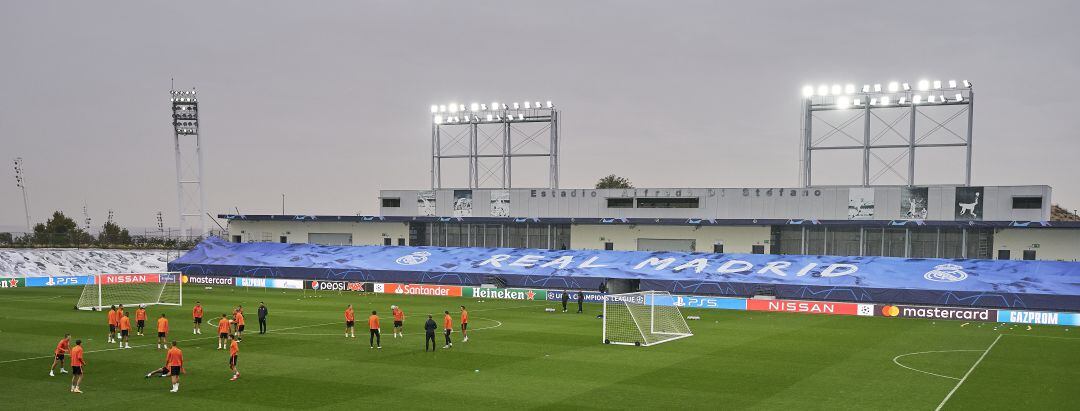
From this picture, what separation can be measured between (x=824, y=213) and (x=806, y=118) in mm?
7624

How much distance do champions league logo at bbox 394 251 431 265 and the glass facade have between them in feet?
95.9

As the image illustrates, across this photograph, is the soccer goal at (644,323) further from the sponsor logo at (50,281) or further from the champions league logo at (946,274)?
the sponsor logo at (50,281)

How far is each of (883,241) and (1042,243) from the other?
34.7 ft

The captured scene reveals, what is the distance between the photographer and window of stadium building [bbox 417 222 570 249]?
76.6 metres

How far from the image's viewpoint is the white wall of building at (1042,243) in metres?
60.5

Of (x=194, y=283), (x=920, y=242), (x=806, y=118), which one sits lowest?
(x=194, y=283)

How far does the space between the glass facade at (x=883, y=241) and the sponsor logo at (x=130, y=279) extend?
170 ft

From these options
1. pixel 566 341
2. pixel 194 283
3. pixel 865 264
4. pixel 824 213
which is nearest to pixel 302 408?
pixel 566 341

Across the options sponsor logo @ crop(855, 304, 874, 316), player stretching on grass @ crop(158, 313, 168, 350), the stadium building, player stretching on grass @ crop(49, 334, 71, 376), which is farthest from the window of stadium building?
player stretching on grass @ crop(49, 334, 71, 376)

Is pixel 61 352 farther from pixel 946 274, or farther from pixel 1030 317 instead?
pixel 946 274

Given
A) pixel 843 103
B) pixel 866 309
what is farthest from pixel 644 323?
pixel 843 103

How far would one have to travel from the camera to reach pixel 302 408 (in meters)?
22.4

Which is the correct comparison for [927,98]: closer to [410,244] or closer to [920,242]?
[920,242]

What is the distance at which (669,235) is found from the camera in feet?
238
